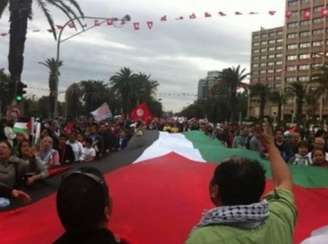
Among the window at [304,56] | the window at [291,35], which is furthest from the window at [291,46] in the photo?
the window at [304,56]

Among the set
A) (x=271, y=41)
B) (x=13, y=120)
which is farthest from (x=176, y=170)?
(x=271, y=41)

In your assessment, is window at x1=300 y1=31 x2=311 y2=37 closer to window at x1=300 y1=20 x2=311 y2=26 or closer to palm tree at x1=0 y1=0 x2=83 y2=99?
window at x1=300 y1=20 x2=311 y2=26

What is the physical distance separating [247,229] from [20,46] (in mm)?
23023

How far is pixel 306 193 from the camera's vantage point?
21.6ft

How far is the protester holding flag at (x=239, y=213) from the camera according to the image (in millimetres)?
2654

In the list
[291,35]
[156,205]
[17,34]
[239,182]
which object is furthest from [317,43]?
[239,182]

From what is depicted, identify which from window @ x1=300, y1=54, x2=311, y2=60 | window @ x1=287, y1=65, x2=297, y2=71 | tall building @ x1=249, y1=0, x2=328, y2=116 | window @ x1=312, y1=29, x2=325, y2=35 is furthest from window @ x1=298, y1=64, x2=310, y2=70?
window @ x1=312, y1=29, x2=325, y2=35

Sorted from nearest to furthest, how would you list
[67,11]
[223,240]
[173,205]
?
[223,240], [173,205], [67,11]

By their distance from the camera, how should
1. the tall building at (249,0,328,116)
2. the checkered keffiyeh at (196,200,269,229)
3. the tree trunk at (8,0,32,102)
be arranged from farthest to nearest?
1. the tall building at (249,0,328,116)
2. the tree trunk at (8,0,32,102)
3. the checkered keffiyeh at (196,200,269,229)

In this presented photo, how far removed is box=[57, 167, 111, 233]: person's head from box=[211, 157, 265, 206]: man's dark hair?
0.50 metres

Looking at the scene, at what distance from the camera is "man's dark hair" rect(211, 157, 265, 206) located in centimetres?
271

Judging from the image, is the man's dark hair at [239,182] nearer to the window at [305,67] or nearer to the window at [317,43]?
the window at [317,43]

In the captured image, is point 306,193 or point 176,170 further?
point 176,170

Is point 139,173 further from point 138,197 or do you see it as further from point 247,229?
point 247,229
